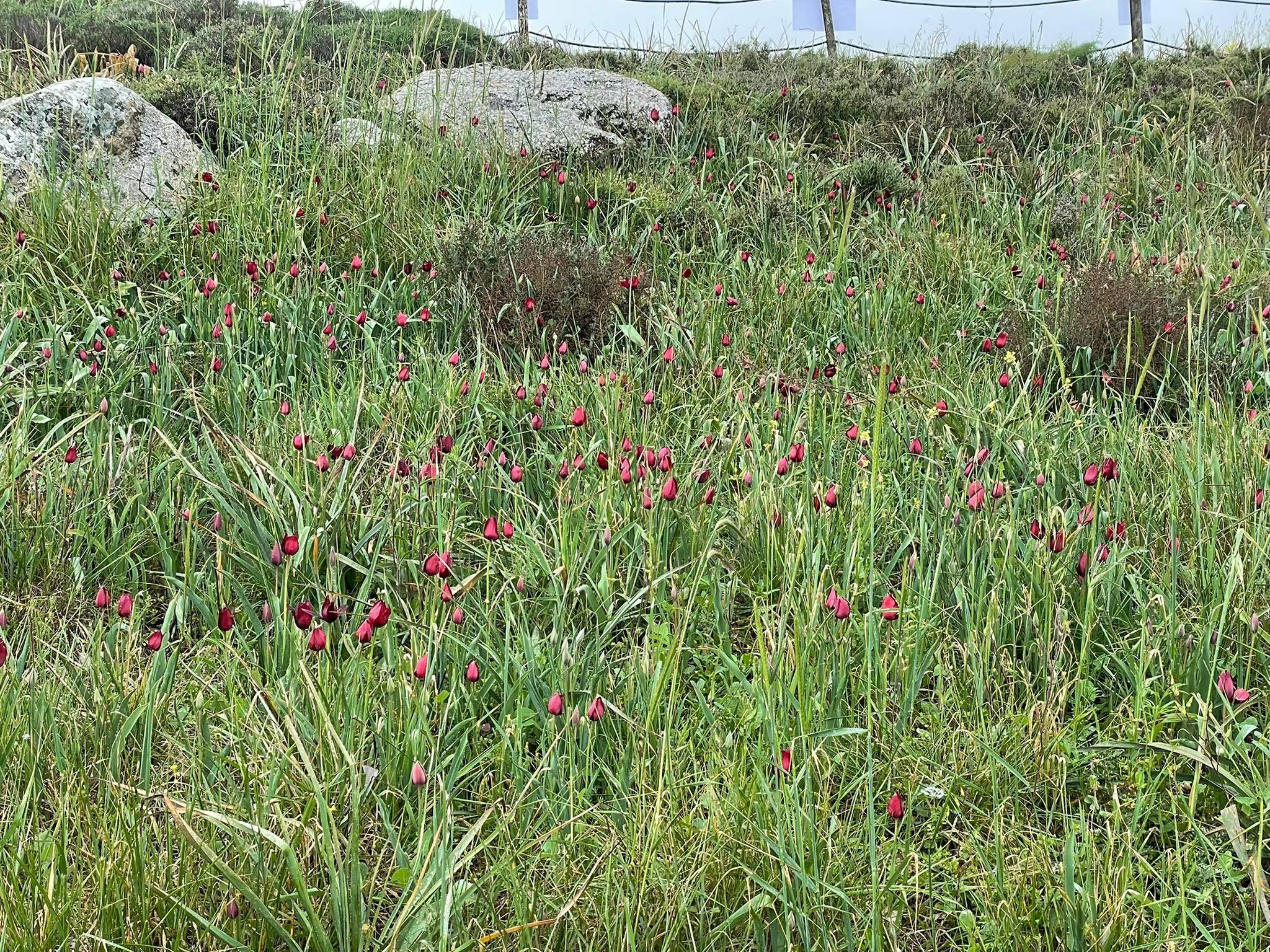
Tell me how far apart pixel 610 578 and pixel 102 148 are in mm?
4221

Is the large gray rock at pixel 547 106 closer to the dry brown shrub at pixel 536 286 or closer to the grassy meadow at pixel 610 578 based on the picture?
the grassy meadow at pixel 610 578

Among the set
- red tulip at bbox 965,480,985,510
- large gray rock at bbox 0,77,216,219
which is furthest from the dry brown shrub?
red tulip at bbox 965,480,985,510

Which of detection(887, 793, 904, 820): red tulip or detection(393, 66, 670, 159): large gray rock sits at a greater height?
detection(393, 66, 670, 159): large gray rock

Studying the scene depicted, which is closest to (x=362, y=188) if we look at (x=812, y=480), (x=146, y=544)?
(x=146, y=544)

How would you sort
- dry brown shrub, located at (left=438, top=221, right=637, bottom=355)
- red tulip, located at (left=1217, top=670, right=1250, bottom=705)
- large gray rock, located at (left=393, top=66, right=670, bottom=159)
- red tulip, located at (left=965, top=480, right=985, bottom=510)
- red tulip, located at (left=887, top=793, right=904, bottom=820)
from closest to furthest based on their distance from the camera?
red tulip, located at (left=887, top=793, right=904, bottom=820)
red tulip, located at (left=1217, top=670, right=1250, bottom=705)
red tulip, located at (left=965, top=480, right=985, bottom=510)
dry brown shrub, located at (left=438, top=221, right=637, bottom=355)
large gray rock, located at (left=393, top=66, right=670, bottom=159)

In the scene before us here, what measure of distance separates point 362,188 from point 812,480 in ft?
10.3

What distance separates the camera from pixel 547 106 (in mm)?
7027

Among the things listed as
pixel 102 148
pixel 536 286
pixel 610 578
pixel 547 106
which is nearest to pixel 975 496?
pixel 610 578

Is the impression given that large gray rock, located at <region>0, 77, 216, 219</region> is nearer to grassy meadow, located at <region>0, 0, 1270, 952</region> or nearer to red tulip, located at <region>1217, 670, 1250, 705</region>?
grassy meadow, located at <region>0, 0, 1270, 952</region>

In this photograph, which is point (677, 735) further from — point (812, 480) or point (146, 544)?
point (146, 544)

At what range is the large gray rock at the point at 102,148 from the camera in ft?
16.4

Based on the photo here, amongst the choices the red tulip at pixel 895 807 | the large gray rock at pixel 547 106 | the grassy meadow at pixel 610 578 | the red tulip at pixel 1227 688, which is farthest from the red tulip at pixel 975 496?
the large gray rock at pixel 547 106

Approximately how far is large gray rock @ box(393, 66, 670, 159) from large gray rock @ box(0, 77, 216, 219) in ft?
4.23

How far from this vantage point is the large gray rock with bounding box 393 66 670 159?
20.6 ft
